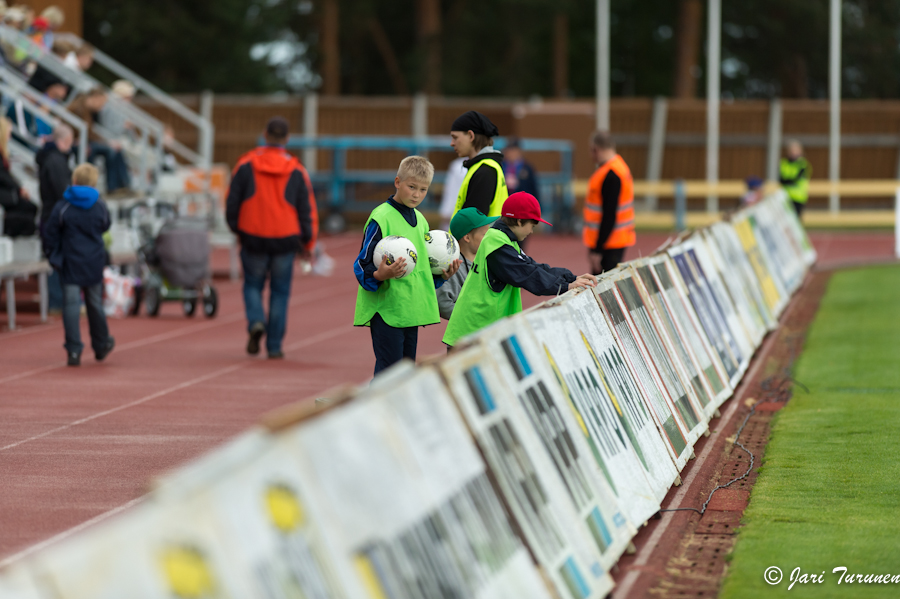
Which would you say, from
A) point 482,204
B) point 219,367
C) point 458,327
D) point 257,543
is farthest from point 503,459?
point 219,367

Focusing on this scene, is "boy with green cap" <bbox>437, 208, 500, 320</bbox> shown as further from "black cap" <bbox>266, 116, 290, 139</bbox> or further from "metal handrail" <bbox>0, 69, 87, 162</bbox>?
"metal handrail" <bbox>0, 69, 87, 162</bbox>

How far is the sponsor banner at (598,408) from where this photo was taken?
20.0 feet

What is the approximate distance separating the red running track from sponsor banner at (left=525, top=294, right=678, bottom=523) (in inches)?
96.6

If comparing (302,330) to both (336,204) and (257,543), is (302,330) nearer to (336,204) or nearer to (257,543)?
(257,543)

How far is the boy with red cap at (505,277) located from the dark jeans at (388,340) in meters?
0.40

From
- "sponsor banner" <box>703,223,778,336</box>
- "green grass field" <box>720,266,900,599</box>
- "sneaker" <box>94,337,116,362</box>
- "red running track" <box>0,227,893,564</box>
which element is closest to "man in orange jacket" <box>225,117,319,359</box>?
"red running track" <box>0,227,893,564</box>

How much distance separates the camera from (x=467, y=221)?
8.20 metres

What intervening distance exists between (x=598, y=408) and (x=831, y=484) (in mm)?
1928

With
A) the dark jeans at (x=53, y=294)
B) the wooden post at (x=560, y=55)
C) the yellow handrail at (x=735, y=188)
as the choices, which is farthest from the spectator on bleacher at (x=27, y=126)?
the wooden post at (x=560, y=55)

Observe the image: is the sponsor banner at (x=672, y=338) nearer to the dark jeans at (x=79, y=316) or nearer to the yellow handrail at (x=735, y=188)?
the dark jeans at (x=79, y=316)

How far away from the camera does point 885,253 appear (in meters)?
27.2

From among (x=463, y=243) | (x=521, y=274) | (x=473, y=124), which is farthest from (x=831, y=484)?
(x=473, y=124)

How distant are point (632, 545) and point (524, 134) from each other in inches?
1111

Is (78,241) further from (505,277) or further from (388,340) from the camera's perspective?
(505,277)
